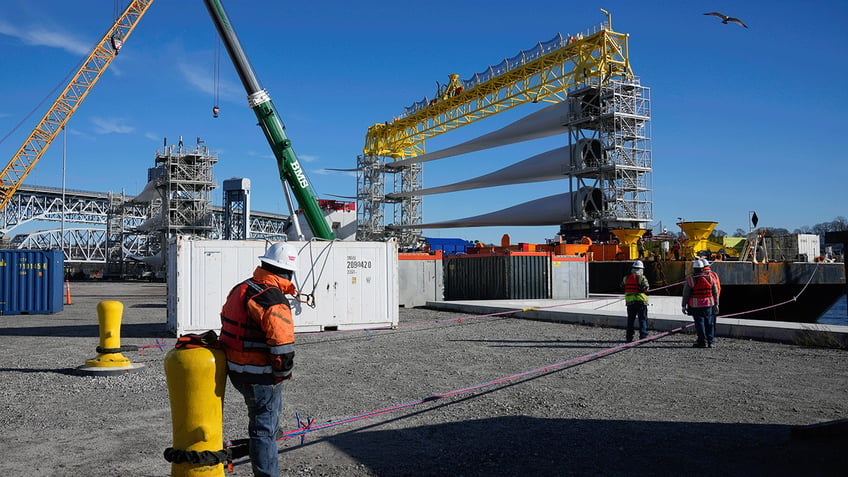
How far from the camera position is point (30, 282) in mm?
23094

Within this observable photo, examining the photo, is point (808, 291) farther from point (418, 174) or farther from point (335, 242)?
point (418, 174)

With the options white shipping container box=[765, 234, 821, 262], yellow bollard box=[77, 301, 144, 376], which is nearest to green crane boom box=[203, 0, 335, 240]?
yellow bollard box=[77, 301, 144, 376]

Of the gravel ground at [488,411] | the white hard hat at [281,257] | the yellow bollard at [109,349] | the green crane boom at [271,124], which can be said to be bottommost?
the gravel ground at [488,411]

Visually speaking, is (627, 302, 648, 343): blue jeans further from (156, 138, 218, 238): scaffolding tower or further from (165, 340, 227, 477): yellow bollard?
(156, 138, 218, 238): scaffolding tower

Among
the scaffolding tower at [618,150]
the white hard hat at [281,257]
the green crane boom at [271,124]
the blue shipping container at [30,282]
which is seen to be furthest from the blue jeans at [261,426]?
the scaffolding tower at [618,150]

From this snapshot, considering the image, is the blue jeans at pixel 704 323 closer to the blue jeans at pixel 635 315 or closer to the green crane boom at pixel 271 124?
the blue jeans at pixel 635 315

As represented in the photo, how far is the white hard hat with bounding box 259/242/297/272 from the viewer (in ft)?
14.7

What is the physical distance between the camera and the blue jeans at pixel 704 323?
468 inches

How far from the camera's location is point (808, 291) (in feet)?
102

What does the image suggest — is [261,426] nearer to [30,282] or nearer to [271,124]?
[271,124]

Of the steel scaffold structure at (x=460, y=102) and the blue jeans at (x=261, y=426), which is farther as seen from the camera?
the steel scaffold structure at (x=460, y=102)

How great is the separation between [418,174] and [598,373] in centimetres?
5610

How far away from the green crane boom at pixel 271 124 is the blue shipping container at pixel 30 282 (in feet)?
33.7

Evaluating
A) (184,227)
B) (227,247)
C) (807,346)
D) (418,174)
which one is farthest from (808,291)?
(184,227)
